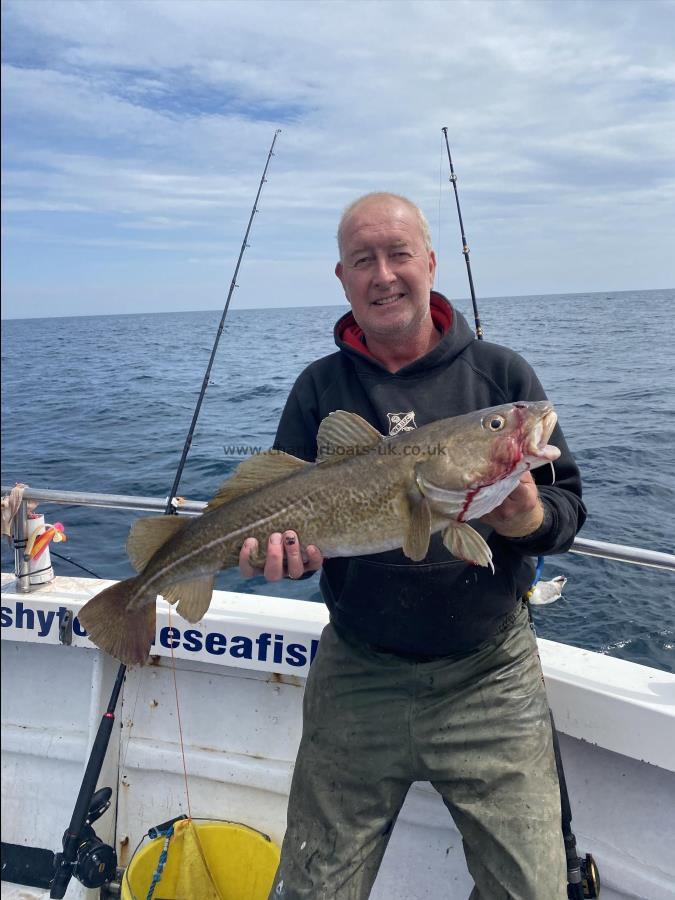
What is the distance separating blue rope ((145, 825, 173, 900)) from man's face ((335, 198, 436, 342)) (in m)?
3.13

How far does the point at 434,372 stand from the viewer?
3125 mm

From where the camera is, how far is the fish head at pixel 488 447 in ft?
8.25

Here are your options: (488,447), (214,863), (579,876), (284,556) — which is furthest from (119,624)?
(579,876)

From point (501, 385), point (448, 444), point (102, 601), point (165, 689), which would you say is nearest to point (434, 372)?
point (501, 385)

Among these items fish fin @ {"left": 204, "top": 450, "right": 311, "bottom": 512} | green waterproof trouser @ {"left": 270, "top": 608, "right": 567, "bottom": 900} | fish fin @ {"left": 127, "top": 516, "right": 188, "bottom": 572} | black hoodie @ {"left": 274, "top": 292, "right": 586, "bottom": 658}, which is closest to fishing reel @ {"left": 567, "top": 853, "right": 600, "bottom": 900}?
green waterproof trouser @ {"left": 270, "top": 608, "right": 567, "bottom": 900}

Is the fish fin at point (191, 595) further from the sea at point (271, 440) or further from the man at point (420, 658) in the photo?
the sea at point (271, 440)

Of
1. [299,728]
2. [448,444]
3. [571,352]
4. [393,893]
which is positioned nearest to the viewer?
[448,444]

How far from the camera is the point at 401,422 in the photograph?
3.05 m

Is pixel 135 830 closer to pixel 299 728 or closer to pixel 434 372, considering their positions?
pixel 299 728

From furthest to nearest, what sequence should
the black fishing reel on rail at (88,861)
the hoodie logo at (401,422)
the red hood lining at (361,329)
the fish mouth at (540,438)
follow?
the black fishing reel on rail at (88,861) → the red hood lining at (361,329) → the hoodie logo at (401,422) → the fish mouth at (540,438)

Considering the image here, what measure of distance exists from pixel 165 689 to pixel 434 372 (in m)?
2.79

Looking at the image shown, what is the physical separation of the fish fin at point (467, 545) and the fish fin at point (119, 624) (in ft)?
4.75

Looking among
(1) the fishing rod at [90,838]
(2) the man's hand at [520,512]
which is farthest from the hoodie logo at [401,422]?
(1) the fishing rod at [90,838]

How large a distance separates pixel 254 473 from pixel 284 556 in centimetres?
45
